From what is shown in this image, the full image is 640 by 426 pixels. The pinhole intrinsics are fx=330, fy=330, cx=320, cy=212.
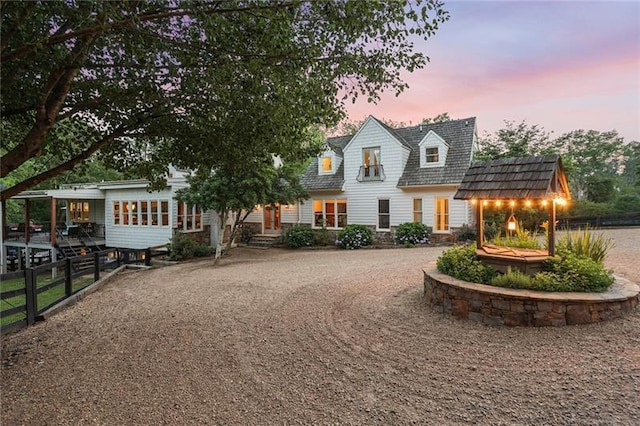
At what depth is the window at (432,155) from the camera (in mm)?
17516

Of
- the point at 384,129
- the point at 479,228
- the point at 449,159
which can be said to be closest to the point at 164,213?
the point at 384,129

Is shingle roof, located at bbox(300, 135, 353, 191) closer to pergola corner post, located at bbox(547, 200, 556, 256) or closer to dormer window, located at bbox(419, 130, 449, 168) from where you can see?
dormer window, located at bbox(419, 130, 449, 168)

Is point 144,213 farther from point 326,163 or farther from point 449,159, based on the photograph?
point 449,159

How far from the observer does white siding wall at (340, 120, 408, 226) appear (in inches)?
706

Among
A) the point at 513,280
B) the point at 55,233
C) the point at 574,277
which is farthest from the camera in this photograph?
the point at 55,233

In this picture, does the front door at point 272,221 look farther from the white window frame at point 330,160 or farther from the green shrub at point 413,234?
the green shrub at point 413,234

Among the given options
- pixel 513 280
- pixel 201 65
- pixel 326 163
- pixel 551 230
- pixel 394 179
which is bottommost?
pixel 513 280

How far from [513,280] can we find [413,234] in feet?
35.9

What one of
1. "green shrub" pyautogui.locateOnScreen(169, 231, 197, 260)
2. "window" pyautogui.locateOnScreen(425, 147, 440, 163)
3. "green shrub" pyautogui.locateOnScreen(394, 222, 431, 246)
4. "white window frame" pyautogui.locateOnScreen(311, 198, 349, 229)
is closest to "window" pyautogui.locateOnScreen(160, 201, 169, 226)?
"green shrub" pyautogui.locateOnScreen(169, 231, 197, 260)

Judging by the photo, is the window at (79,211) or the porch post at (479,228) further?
the window at (79,211)

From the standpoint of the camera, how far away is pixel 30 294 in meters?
6.61

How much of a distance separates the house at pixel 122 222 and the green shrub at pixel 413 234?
10.6 m

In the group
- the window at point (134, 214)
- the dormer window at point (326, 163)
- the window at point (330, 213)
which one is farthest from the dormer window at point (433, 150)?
the window at point (134, 214)

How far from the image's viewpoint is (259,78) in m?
4.65
